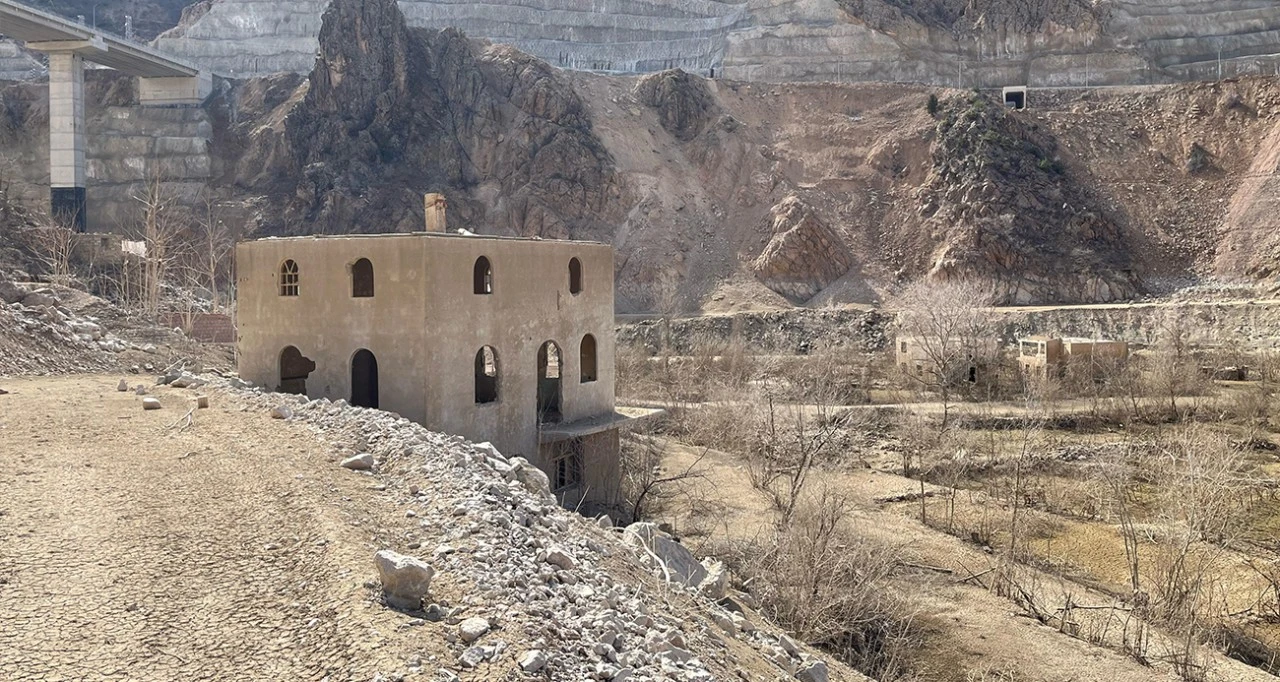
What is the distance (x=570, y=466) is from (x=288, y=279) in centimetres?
628

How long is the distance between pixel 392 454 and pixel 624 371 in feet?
77.8

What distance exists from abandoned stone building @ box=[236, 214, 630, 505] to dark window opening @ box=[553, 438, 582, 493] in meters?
0.03

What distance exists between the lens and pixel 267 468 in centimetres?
1113

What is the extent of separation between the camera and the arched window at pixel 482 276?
17.9m

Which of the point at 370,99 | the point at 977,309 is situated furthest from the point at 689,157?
the point at 977,309

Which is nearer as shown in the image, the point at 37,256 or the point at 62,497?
the point at 62,497

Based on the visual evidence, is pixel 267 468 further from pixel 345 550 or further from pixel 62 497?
pixel 345 550

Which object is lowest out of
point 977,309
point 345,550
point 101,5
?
point 345,550

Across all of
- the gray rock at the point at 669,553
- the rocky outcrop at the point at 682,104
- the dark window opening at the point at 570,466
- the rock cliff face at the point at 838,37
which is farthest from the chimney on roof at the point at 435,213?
the rock cliff face at the point at 838,37

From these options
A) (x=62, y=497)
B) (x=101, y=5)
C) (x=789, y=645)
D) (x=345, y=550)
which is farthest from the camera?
(x=101, y=5)

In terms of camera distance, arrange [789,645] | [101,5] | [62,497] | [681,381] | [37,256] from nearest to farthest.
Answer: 1. [62,497]
2. [789,645]
3. [681,381]
4. [37,256]
5. [101,5]

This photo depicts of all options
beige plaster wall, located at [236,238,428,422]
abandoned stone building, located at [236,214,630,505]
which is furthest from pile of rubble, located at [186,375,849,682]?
abandoned stone building, located at [236,214,630,505]

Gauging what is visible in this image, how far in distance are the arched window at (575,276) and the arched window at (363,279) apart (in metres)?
3.82

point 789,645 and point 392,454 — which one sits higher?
point 392,454
